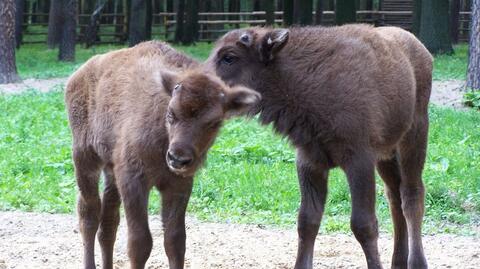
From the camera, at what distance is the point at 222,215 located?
9.40m

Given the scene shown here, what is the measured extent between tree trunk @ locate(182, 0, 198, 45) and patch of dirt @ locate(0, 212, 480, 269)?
30637 millimetres

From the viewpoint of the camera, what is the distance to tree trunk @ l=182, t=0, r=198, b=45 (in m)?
39.4

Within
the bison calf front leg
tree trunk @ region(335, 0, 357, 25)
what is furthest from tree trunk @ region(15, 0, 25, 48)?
the bison calf front leg

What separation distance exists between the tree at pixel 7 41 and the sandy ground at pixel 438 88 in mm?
288

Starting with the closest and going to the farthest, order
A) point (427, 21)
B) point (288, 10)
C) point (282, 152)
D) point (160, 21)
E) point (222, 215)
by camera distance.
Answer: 1. point (222, 215)
2. point (282, 152)
3. point (427, 21)
4. point (288, 10)
5. point (160, 21)

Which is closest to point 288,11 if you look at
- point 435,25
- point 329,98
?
point 435,25

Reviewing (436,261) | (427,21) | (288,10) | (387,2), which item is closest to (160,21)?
(387,2)

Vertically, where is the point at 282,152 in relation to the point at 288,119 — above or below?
below

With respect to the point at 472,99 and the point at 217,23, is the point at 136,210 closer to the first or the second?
the point at 472,99

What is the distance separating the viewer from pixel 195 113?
18.0 feet

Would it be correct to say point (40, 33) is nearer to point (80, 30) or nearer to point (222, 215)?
point (80, 30)

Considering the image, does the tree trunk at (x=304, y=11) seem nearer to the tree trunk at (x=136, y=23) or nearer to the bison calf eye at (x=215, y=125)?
the tree trunk at (x=136, y=23)

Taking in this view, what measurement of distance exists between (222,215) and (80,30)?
39669mm

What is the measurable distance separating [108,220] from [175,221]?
1.01m
